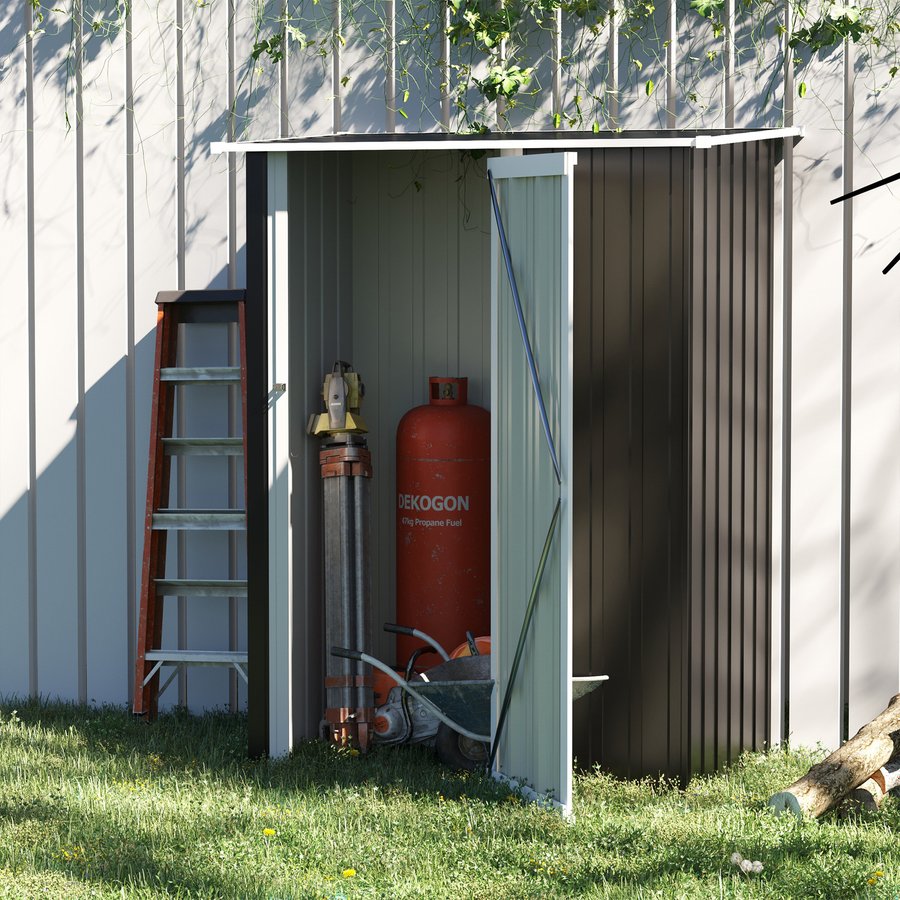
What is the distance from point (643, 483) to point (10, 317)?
362cm

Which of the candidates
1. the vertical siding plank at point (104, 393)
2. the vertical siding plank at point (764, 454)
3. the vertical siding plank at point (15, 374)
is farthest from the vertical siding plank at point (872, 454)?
the vertical siding plank at point (15, 374)

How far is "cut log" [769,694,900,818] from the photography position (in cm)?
488

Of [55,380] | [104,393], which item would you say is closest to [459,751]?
[104,393]

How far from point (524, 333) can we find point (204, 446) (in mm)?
2179

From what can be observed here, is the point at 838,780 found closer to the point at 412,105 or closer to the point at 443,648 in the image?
the point at 443,648

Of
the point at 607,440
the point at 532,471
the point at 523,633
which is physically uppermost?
the point at 607,440

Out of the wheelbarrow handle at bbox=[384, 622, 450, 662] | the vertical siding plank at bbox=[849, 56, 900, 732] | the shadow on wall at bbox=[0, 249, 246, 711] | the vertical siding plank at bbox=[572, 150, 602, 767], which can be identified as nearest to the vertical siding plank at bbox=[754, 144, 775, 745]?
the vertical siding plank at bbox=[849, 56, 900, 732]

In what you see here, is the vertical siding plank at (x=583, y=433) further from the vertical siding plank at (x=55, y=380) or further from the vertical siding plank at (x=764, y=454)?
the vertical siding plank at (x=55, y=380)

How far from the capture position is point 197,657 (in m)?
6.43

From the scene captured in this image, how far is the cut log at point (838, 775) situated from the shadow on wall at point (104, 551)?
300 centimetres

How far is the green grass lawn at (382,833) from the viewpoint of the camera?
166 inches

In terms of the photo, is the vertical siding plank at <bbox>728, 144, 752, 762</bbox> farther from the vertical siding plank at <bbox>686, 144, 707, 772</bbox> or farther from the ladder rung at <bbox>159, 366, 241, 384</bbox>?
the ladder rung at <bbox>159, 366, 241, 384</bbox>

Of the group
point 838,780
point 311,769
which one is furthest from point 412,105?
point 838,780

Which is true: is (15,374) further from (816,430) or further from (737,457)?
(816,430)
